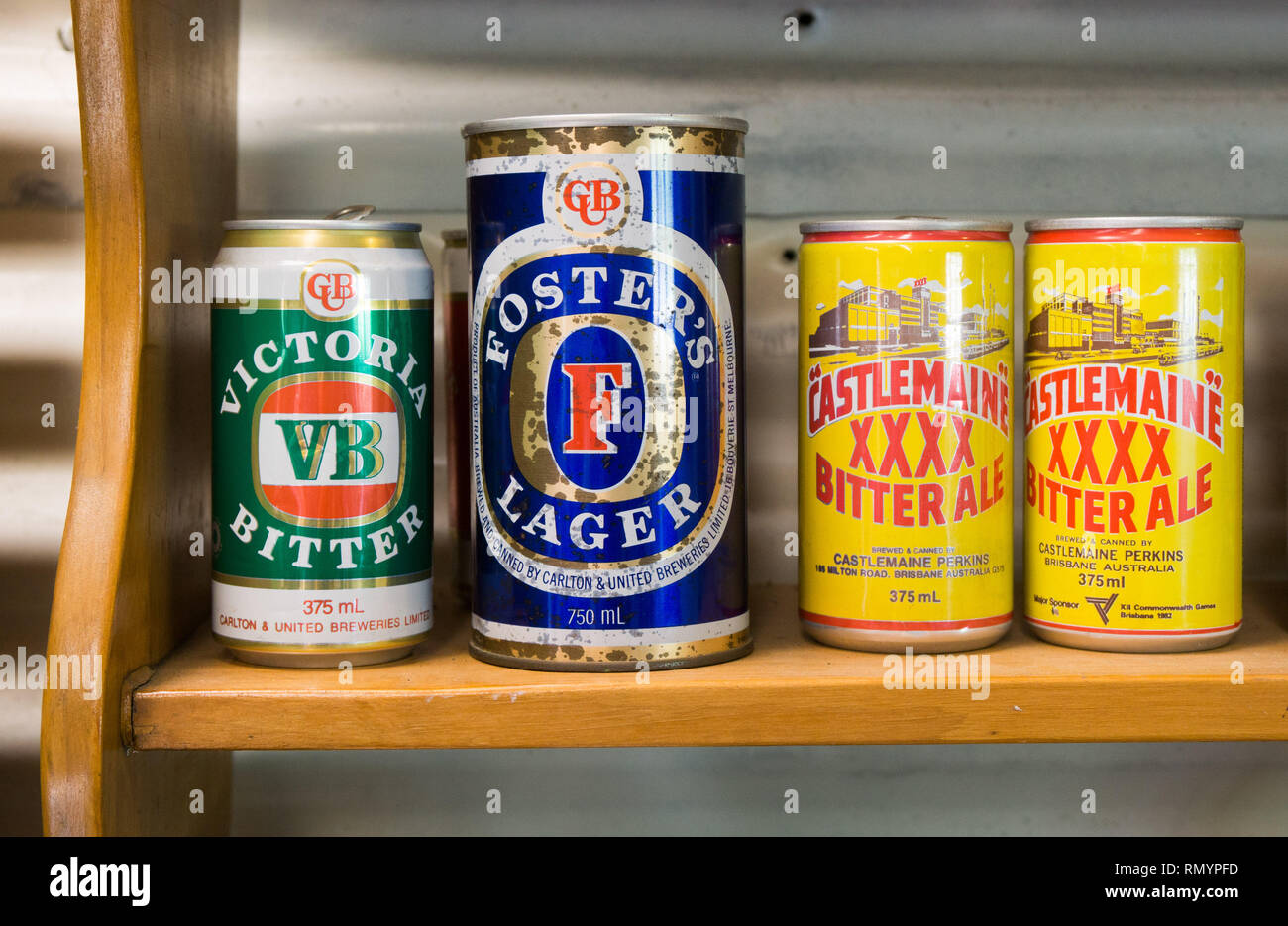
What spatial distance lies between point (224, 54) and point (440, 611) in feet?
1.50

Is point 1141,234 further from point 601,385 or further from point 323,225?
point 323,225

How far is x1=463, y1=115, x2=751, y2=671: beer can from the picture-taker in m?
0.73

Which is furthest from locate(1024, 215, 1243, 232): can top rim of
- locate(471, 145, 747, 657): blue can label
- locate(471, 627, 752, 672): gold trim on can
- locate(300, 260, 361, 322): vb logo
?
locate(300, 260, 361, 322): vb logo

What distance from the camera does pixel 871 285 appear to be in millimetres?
762

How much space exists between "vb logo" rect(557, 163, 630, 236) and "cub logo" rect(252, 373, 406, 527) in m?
0.16

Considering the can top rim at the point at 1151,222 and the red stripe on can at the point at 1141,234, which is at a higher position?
the can top rim at the point at 1151,222

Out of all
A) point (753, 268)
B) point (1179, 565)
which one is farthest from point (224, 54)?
point (1179, 565)

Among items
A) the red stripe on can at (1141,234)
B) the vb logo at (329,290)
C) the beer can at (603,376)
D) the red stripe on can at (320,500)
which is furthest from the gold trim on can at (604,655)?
the red stripe on can at (1141,234)

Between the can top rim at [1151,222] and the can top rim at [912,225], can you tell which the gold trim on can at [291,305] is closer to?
the can top rim at [912,225]

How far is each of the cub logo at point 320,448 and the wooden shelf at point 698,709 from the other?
11 cm

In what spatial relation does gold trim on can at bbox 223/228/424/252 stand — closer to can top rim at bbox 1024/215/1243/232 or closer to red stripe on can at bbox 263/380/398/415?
red stripe on can at bbox 263/380/398/415

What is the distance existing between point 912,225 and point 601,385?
0.71 ft

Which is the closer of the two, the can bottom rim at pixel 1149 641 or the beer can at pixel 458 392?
the can bottom rim at pixel 1149 641

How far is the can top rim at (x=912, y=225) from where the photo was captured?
0.75 metres
